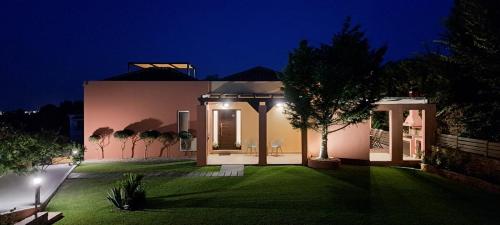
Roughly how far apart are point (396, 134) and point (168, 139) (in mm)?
8891

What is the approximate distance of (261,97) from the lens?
1509 centimetres

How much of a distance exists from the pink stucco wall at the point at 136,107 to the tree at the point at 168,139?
0.20 metres

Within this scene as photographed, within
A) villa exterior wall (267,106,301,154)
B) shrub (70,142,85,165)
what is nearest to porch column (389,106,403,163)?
villa exterior wall (267,106,301,154)

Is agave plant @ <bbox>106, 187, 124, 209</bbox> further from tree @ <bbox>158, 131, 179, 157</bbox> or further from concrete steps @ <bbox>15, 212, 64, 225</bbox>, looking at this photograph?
tree @ <bbox>158, 131, 179, 157</bbox>

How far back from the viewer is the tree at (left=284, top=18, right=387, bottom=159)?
45.0 ft

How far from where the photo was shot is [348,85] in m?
13.5

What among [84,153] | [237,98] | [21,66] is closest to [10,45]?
[21,66]

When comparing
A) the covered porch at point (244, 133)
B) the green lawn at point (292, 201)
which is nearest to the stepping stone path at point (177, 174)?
the green lawn at point (292, 201)

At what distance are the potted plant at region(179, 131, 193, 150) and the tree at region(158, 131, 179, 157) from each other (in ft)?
1.06

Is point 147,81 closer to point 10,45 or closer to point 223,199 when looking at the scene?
point 223,199

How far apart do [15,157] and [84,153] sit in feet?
30.8

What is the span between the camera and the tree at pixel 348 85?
13727 mm

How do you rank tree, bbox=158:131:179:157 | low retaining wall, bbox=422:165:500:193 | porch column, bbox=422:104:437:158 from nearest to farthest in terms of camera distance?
1. low retaining wall, bbox=422:165:500:193
2. porch column, bbox=422:104:437:158
3. tree, bbox=158:131:179:157

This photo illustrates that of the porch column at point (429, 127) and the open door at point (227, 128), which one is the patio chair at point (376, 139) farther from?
the open door at point (227, 128)
